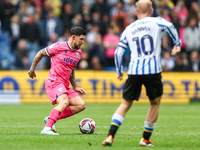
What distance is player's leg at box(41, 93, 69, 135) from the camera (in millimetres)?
7043

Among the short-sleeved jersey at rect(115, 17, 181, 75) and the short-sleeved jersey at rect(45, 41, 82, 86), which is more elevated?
the short-sleeved jersey at rect(115, 17, 181, 75)

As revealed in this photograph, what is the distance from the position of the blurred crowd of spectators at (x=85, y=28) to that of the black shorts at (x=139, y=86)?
38.6 feet

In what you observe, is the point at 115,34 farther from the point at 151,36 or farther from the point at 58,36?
the point at 151,36

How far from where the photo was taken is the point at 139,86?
5727 mm

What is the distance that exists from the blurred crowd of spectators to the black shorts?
11.8 metres

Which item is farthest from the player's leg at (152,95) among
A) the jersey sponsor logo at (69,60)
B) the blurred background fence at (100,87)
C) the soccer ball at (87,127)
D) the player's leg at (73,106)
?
the blurred background fence at (100,87)

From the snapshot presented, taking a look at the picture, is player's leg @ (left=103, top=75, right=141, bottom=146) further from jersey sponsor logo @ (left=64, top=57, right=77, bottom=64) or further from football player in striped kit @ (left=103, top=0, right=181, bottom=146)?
jersey sponsor logo @ (left=64, top=57, right=77, bottom=64)

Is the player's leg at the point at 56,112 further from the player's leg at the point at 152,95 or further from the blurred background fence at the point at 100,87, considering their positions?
the blurred background fence at the point at 100,87

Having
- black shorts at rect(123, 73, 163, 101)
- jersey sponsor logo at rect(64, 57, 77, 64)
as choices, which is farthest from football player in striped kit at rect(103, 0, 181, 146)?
jersey sponsor logo at rect(64, 57, 77, 64)

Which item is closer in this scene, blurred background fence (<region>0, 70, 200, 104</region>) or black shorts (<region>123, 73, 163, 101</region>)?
black shorts (<region>123, 73, 163, 101</region>)

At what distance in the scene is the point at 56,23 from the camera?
18.1 metres

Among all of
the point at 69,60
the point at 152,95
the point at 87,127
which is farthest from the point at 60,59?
the point at 152,95

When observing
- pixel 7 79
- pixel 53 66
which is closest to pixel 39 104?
pixel 7 79

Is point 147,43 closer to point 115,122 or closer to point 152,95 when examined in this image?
point 152,95
